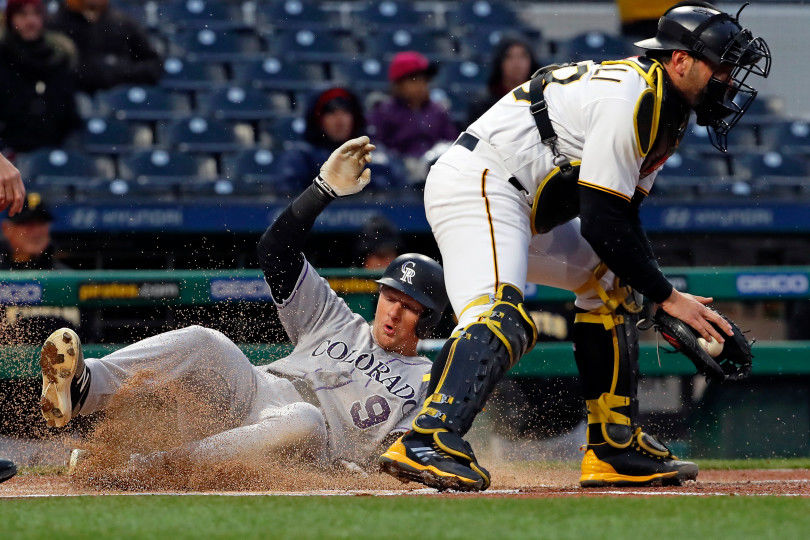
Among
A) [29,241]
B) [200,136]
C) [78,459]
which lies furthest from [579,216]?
[200,136]

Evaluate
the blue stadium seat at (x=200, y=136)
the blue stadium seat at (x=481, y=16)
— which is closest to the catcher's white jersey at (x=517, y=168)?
the blue stadium seat at (x=200, y=136)

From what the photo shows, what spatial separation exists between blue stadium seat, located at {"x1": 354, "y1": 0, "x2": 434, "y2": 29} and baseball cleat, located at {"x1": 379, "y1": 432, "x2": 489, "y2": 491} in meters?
7.37

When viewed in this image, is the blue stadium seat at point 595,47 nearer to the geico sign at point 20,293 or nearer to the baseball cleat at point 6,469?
the geico sign at point 20,293

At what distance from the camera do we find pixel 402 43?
9914 millimetres

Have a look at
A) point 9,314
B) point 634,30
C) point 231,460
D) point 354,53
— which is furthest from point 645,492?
point 634,30

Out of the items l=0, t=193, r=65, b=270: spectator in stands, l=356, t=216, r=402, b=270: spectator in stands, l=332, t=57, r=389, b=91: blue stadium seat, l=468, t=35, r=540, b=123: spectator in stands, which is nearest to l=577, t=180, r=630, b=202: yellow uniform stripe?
l=356, t=216, r=402, b=270: spectator in stands

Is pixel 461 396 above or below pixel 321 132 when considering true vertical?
above

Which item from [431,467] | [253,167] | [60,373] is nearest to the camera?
[431,467]

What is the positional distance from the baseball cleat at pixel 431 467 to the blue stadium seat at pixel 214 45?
22.0 feet

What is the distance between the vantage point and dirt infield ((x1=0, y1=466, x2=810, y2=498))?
3.47m

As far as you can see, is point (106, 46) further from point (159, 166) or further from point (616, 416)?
point (616, 416)

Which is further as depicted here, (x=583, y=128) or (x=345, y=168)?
(x=345, y=168)

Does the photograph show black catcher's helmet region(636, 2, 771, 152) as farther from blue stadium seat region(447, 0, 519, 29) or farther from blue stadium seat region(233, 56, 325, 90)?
blue stadium seat region(447, 0, 519, 29)

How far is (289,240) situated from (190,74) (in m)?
5.38
